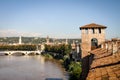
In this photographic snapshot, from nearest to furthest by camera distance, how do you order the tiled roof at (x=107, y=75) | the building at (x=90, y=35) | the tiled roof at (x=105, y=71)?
the tiled roof at (x=107, y=75)
the tiled roof at (x=105, y=71)
the building at (x=90, y=35)

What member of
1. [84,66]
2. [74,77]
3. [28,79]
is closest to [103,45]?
[84,66]

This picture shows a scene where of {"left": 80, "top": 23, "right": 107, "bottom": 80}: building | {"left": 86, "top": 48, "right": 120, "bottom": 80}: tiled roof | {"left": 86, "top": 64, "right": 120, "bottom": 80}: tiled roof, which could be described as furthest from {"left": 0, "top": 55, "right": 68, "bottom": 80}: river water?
{"left": 86, "top": 64, "right": 120, "bottom": 80}: tiled roof

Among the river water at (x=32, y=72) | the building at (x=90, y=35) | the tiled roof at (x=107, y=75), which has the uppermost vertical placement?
the building at (x=90, y=35)

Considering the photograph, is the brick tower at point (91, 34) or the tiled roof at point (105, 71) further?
the brick tower at point (91, 34)

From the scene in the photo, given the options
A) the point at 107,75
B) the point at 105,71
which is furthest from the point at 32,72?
the point at 107,75

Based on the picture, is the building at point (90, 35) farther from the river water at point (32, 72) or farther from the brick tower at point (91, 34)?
the river water at point (32, 72)

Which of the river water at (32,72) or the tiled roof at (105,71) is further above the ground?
the tiled roof at (105,71)

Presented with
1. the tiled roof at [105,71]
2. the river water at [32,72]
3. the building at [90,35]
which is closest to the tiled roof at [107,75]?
the tiled roof at [105,71]

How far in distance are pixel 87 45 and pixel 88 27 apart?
6.65 feet

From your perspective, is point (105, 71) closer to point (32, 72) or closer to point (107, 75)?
point (107, 75)

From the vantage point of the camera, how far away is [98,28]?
24.6 m

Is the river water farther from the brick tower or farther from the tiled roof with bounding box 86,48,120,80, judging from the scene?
the tiled roof with bounding box 86,48,120,80

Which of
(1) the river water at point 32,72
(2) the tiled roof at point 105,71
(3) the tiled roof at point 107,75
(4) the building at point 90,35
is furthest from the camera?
(1) the river water at point 32,72

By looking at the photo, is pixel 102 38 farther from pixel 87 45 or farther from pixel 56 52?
pixel 56 52
